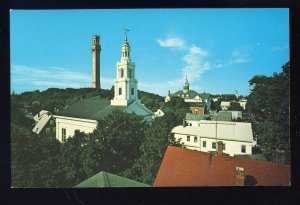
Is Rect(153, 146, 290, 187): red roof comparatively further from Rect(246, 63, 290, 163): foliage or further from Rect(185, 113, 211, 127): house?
Rect(185, 113, 211, 127): house

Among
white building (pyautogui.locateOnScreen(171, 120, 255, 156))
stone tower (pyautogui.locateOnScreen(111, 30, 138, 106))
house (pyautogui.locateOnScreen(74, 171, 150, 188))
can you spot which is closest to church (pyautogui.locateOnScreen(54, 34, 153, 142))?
stone tower (pyautogui.locateOnScreen(111, 30, 138, 106))

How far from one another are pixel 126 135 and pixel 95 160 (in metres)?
1.70

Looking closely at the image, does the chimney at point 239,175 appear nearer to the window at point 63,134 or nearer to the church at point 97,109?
the church at point 97,109

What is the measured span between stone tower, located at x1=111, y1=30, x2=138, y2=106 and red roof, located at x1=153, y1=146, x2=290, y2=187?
7.29ft

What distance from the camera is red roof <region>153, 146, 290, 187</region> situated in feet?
17.5

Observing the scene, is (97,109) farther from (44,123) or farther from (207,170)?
(207,170)

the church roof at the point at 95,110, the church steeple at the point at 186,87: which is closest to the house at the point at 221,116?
the church roof at the point at 95,110

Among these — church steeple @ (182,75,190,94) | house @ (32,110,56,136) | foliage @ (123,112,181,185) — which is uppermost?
church steeple @ (182,75,190,94)

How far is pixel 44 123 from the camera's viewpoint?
332 inches

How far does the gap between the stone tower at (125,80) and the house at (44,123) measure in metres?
2.24
